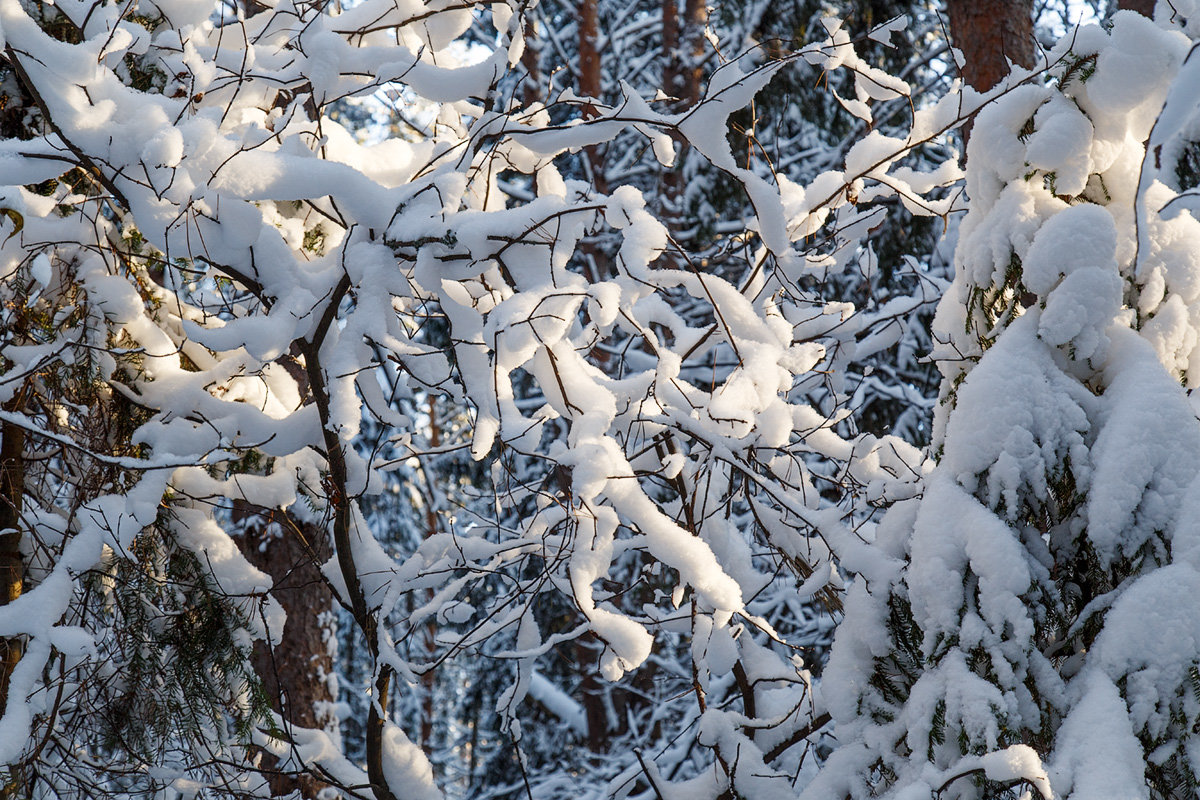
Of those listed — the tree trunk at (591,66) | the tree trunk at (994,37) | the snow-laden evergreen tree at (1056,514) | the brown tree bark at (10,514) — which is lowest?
the snow-laden evergreen tree at (1056,514)

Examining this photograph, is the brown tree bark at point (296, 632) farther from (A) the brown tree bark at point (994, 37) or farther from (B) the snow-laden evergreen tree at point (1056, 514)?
(A) the brown tree bark at point (994, 37)

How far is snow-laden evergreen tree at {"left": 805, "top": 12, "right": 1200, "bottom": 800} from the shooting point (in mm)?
1845

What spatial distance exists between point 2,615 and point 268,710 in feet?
2.61

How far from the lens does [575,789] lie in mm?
6598

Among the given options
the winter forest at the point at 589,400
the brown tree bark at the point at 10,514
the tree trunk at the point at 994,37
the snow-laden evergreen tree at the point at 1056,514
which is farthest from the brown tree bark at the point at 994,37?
the brown tree bark at the point at 10,514

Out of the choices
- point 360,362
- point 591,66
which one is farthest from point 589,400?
point 591,66

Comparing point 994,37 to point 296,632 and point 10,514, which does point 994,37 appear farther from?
point 10,514

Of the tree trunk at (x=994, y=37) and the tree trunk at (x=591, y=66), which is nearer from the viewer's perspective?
the tree trunk at (x=994, y=37)

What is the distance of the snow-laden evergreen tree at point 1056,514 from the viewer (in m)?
1.84

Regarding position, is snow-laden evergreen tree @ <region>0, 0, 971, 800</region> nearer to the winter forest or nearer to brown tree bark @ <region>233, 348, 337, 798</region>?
the winter forest

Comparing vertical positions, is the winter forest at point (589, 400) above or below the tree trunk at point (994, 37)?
below

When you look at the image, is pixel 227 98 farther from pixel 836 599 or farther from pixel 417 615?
pixel 836 599

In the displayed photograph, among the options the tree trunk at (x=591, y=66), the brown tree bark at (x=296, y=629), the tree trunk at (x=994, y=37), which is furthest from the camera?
the tree trunk at (x=591, y=66)

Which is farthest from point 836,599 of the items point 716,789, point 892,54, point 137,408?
point 892,54
